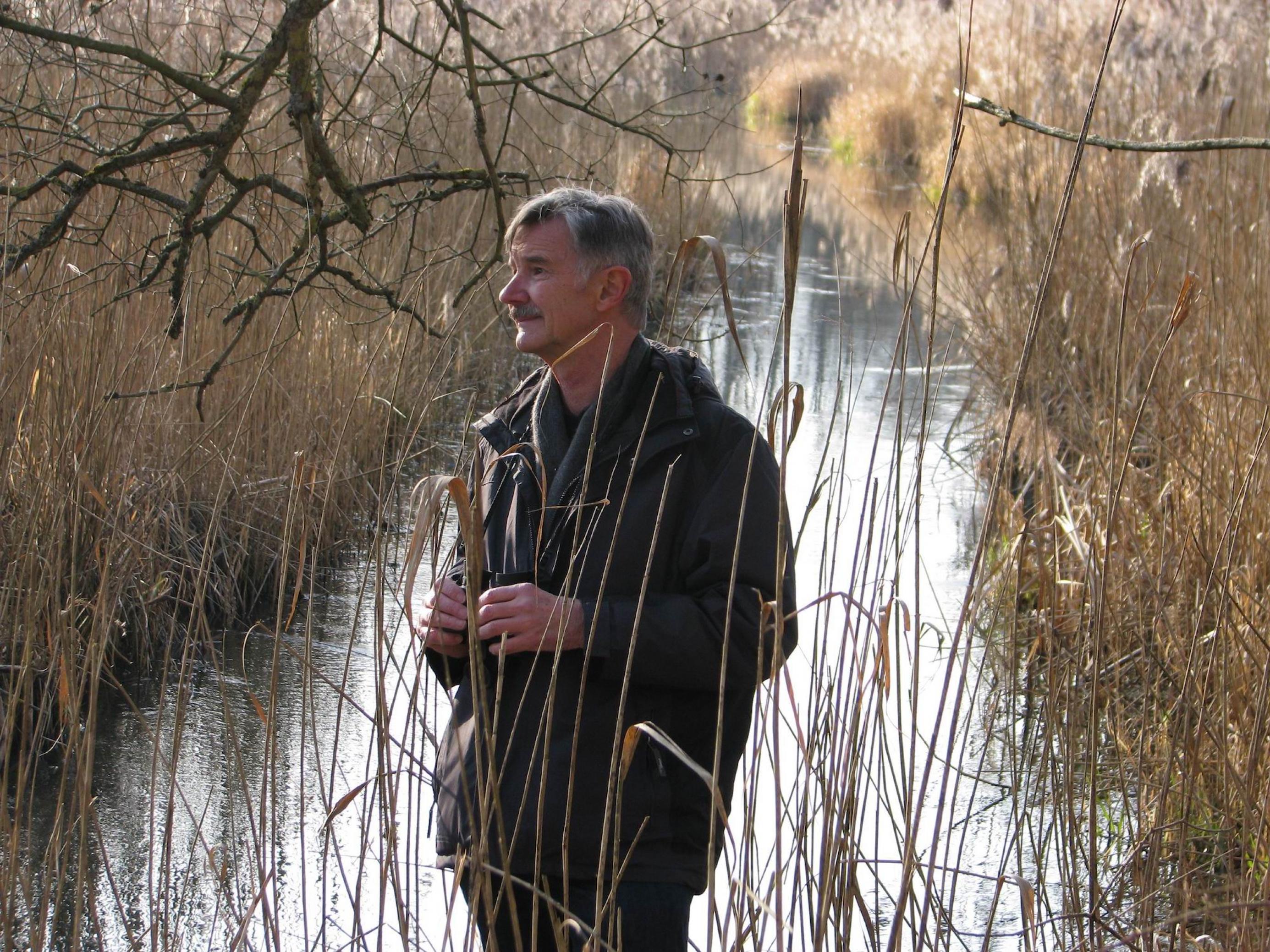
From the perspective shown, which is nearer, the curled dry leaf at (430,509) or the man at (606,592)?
the curled dry leaf at (430,509)

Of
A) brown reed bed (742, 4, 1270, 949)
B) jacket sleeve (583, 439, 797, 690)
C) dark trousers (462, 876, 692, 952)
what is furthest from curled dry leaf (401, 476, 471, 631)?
dark trousers (462, 876, 692, 952)

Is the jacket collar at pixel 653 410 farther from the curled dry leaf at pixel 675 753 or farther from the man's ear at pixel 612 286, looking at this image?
the curled dry leaf at pixel 675 753

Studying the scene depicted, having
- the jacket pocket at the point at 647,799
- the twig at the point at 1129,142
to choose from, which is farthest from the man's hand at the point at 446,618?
the twig at the point at 1129,142

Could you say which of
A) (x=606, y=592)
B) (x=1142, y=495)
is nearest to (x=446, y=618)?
(x=606, y=592)

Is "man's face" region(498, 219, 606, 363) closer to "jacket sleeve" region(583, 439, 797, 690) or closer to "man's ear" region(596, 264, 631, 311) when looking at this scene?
"man's ear" region(596, 264, 631, 311)

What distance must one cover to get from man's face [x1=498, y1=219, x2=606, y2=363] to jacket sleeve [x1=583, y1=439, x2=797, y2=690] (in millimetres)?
287

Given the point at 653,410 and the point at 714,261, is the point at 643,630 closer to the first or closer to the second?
the point at 653,410

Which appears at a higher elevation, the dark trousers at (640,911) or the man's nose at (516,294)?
the man's nose at (516,294)

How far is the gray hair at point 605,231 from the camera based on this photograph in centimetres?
195

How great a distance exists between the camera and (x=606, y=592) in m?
1.88

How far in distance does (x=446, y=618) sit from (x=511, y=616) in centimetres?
9

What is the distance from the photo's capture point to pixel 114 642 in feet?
12.4

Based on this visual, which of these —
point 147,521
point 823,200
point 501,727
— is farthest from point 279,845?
point 823,200

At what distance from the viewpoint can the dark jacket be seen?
179cm
